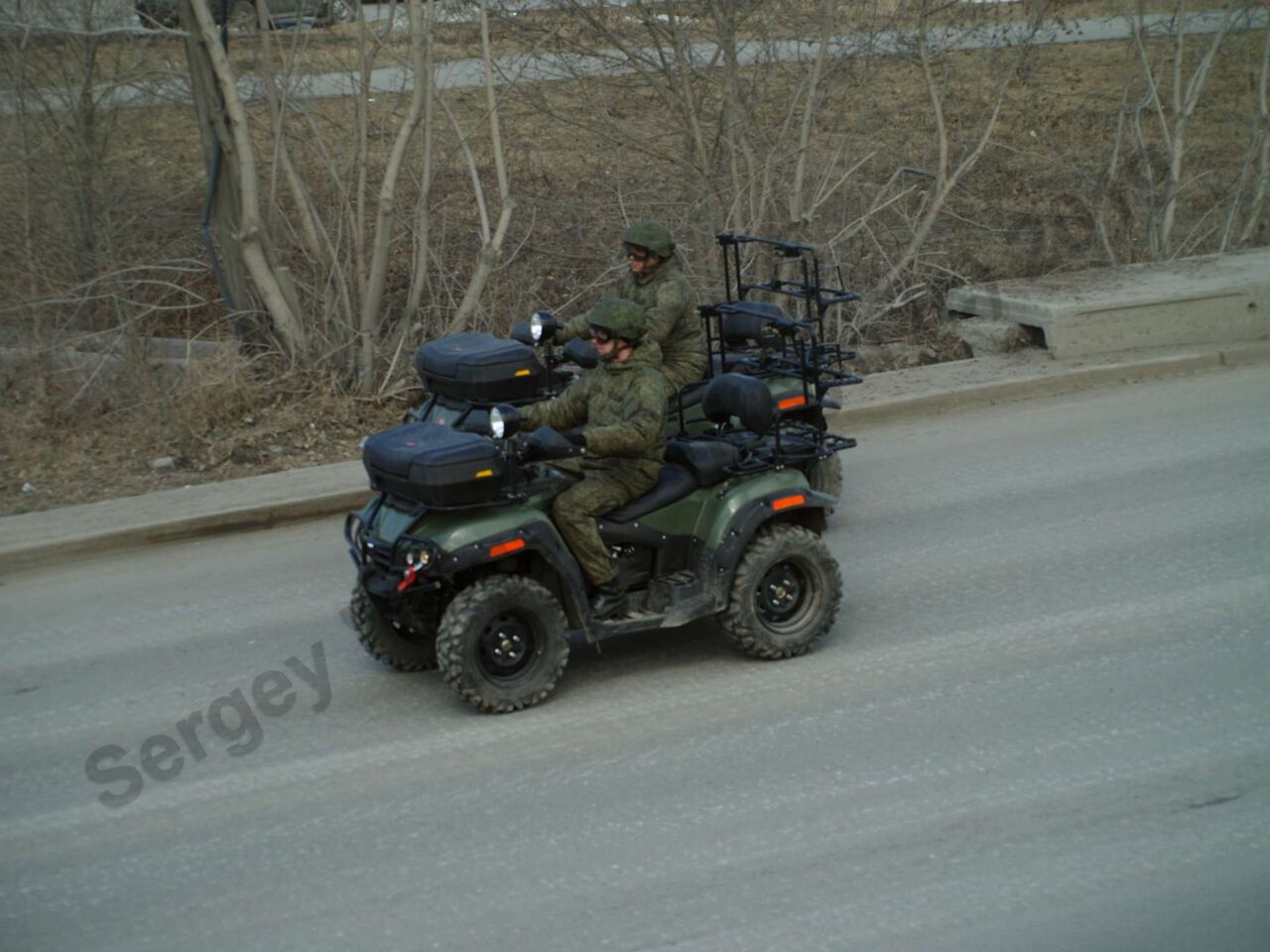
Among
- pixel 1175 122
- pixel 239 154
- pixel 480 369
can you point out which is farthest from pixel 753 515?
pixel 1175 122

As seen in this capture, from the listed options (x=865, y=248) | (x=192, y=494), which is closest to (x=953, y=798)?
(x=192, y=494)

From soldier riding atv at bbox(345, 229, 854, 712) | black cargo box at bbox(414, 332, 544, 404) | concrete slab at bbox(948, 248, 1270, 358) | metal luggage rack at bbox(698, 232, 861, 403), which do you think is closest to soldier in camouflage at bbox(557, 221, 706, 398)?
metal luggage rack at bbox(698, 232, 861, 403)

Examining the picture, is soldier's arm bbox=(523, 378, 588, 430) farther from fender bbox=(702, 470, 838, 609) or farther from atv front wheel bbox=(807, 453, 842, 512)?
atv front wheel bbox=(807, 453, 842, 512)

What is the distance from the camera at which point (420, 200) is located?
14.2 metres

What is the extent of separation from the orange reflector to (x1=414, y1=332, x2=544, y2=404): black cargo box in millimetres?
2314

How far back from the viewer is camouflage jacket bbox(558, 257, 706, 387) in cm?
949

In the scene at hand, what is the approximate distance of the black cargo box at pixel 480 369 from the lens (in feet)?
30.9

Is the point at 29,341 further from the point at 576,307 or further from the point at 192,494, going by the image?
the point at 576,307

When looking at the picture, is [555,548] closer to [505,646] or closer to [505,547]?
[505,547]

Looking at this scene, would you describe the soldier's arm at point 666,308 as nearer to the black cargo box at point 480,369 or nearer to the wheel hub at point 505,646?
the black cargo box at point 480,369

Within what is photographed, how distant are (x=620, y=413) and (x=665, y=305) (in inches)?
75.6

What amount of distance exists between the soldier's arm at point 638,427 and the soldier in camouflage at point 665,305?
167 cm

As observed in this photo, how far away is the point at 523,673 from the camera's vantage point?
746 cm

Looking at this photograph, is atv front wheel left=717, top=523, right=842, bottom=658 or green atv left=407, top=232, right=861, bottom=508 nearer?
atv front wheel left=717, top=523, right=842, bottom=658
